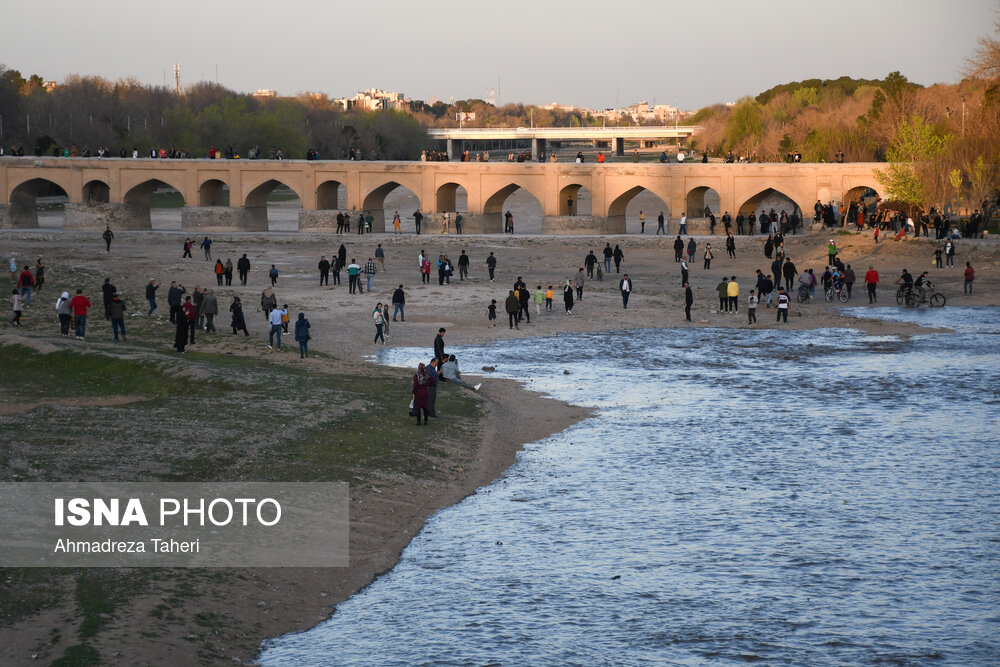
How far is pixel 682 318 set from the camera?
35.2 meters

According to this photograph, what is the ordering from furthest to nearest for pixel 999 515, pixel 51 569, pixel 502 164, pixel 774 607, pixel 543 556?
pixel 502 164 → pixel 999 515 → pixel 543 556 → pixel 774 607 → pixel 51 569

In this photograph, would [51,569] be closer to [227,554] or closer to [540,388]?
[227,554]

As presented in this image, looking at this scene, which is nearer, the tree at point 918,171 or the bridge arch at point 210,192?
the tree at point 918,171

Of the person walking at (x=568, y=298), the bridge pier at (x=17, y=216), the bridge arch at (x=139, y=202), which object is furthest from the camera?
the bridge pier at (x=17, y=216)

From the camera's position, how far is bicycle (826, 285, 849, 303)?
1494 inches

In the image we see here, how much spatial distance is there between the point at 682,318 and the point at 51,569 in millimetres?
24483

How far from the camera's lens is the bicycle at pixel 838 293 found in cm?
3796

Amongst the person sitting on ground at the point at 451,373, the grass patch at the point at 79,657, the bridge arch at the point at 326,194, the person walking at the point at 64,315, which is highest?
the bridge arch at the point at 326,194


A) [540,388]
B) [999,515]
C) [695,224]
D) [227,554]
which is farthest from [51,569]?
[695,224]

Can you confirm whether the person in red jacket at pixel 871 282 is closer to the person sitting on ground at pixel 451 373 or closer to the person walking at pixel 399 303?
the person walking at pixel 399 303

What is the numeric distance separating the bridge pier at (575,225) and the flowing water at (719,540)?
31376 mm

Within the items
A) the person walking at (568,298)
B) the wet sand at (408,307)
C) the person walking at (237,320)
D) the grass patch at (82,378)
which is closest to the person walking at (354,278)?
the wet sand at (408,307)

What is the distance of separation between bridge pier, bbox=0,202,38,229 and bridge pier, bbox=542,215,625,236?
28.4 meters

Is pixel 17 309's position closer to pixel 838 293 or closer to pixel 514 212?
pixel 838 293
